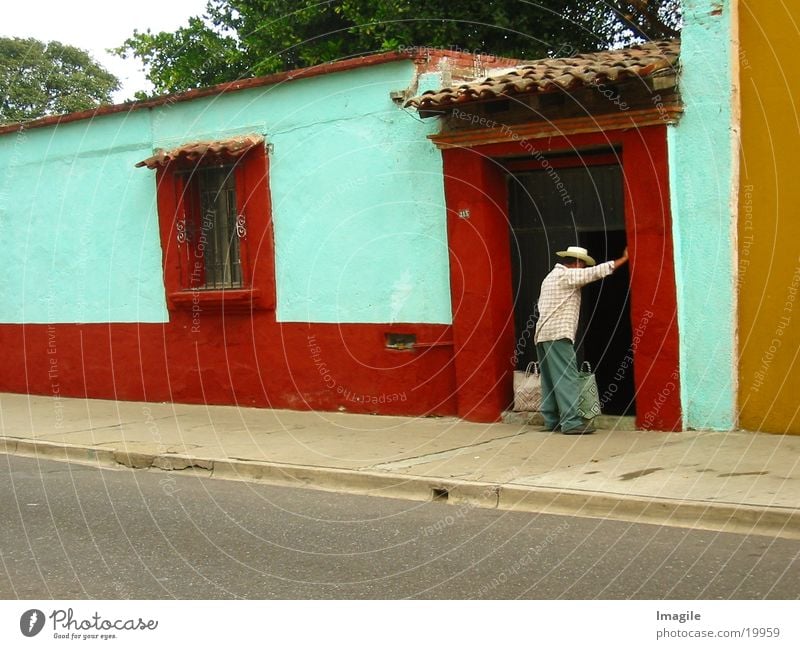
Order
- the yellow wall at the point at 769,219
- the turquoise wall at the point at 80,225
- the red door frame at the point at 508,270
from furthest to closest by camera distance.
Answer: the turquoise wall at the point at 80,225 → the red door frame at the point at 508,270 → the yellow wall at the point at 769,219

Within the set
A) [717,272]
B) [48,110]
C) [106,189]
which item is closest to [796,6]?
[717,272]

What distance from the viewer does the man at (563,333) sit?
10.1 metres

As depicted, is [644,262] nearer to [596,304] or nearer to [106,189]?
[596,304]

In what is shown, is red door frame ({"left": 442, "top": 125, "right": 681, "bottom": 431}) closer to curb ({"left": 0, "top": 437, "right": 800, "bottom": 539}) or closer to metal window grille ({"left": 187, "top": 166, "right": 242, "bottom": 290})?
curb ({"left": 0, "top": 437, "right": 800, "bottom": 539})

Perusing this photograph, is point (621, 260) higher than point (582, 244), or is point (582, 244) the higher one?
point (582, 244)

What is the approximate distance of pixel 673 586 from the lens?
561 centimetres

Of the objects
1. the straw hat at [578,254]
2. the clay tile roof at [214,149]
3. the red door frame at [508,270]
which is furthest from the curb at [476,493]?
the clay tile roof at [214,149]

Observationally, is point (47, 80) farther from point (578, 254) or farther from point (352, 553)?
point (352, 553)

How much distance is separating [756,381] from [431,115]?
155 inches

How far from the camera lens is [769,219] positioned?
31.2 ft

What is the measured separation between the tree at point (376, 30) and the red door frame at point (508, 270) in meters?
6.08

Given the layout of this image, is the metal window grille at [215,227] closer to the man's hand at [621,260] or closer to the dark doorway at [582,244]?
the dark doorway at [582,244]

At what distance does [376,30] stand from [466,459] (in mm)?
11145

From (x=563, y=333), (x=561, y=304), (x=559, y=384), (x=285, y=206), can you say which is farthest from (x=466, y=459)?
(x=285, y=206)
